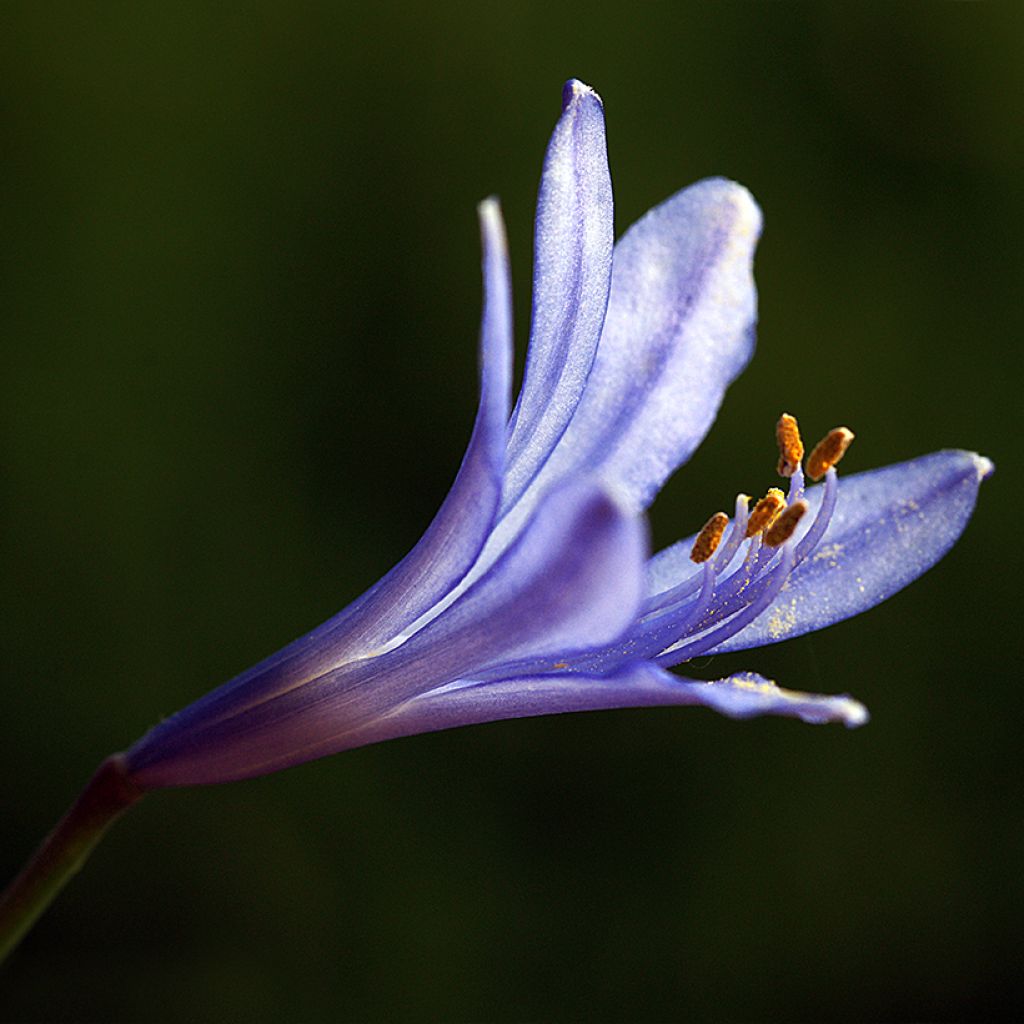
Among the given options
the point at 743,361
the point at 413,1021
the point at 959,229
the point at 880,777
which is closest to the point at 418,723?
the point at 743,361

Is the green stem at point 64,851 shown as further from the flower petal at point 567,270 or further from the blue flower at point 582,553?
the flower petal at point 567,270

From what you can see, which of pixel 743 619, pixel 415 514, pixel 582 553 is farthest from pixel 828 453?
pixel 415 514

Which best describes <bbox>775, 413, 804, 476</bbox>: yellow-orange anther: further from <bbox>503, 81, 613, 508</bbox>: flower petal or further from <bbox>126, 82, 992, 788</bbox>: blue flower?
<bbox>503, 81, 613, 508</bbox>: flower petal

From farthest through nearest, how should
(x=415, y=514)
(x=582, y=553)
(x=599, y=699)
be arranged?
1. (x=415, y=514)
2. (x=599, y=699)
3. (x=582, y=553)

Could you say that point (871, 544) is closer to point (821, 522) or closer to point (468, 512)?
point (821, 522)

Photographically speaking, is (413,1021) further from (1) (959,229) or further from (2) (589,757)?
(1) (959,229)

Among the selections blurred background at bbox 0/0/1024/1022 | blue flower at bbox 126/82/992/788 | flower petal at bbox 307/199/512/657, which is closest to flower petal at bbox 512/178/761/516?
blue flower at bbox 126/82/992/788
